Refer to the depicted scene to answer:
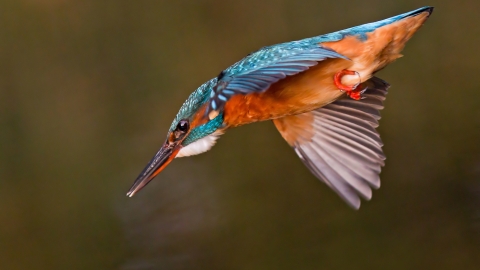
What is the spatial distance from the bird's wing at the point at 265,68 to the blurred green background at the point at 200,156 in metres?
0.84

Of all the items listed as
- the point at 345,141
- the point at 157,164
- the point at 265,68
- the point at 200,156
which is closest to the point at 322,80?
the point at 265,68

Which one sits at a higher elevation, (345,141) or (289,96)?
(289,96)

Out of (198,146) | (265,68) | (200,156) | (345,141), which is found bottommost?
(200,156)

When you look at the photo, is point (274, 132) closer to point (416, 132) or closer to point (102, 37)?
point (416, 132)

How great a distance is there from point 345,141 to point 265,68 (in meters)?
0.53

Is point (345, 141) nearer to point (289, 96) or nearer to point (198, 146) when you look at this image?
point (289, 96)

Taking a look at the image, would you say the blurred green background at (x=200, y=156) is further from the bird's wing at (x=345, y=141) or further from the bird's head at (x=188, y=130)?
the bird's head at (x=188, y=130)

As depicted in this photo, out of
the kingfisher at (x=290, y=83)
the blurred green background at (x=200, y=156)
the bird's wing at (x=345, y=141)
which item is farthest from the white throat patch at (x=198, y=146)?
the blurred green background at (x=200, y=156)

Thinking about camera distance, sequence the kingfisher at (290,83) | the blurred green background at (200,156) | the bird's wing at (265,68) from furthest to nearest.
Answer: the blurred green background at (200,156) → the kingfisher at (290,83) → the bird's wing at (265,68)

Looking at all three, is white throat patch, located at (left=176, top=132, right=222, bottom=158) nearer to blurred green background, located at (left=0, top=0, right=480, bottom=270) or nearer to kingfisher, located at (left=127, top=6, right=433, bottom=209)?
kingfisher, located at (left=127, top=6, right=433, bottom=209)

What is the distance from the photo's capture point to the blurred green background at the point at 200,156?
6.38 ft

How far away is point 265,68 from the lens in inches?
42.7

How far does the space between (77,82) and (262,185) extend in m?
0.83

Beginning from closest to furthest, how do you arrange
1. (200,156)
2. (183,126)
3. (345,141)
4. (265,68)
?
(265,68)
(183,126)
(345,141)
(200,156)
